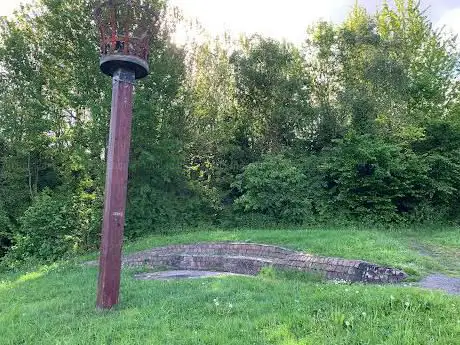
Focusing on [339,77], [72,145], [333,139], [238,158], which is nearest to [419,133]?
[333,139]

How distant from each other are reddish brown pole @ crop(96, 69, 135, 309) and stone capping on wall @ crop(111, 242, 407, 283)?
12.3ft

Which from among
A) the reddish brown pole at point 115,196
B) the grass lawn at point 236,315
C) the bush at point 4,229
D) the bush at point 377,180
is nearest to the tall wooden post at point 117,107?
the reddish brown pole at point 115,196

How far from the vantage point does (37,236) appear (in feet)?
47.1

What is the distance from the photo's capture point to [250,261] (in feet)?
28.4

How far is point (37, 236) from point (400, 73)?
14.9 m

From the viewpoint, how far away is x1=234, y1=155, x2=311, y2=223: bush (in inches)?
594

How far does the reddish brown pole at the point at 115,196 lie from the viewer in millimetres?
5066

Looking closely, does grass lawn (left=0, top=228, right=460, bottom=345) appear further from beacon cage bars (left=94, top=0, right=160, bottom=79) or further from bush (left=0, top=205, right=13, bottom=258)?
bush (left=0, top=205, right=13, bottom=258)

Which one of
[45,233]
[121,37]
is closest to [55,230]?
[45,233]

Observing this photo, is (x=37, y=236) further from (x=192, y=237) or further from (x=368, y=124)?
(x=368, y=124)

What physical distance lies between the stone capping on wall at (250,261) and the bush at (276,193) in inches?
193

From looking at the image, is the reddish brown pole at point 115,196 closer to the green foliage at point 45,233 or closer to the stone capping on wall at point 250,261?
the stone capping on wall at point 250,261

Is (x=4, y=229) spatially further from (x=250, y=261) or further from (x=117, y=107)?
(x=117, y=107)

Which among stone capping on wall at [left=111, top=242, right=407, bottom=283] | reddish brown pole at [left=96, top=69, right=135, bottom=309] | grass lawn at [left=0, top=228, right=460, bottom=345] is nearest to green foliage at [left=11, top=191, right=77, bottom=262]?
stone capping on wall at [left=111, top=242, right=407, bottom=283]
